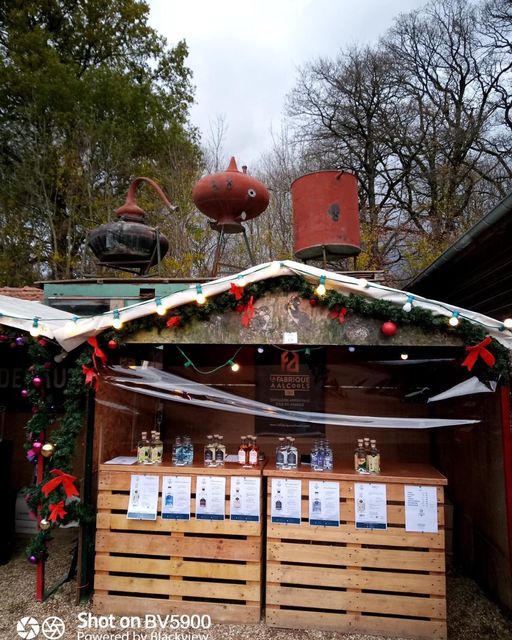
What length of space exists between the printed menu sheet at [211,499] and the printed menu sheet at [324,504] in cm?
79

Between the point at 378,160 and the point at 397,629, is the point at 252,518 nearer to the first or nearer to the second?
the point at 397,629

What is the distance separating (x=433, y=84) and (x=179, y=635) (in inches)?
824

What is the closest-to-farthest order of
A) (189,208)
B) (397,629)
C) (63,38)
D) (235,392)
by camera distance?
(397,629)
(235,392)
(189,208)
(63,38)

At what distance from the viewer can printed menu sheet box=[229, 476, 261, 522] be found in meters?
3.91

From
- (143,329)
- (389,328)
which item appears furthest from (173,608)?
(389,328)

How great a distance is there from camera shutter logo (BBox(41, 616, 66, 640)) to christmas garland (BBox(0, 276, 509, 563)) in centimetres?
50

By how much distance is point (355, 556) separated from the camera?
3.75 metres

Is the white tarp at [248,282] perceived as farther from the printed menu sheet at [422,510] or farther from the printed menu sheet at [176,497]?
the printed menu sheet at [176,497]

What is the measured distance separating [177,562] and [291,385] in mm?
2438

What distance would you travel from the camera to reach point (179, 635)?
3.68 m

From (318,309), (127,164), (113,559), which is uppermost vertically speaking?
(127,164)

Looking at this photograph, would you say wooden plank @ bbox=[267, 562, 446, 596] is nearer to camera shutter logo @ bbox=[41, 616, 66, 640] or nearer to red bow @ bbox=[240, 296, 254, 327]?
camera shutter logo @ bbox=[41, 616, 66, 640]

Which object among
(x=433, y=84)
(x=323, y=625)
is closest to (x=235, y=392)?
(x=323, y=625)

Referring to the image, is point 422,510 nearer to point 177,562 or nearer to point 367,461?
point 367,461
